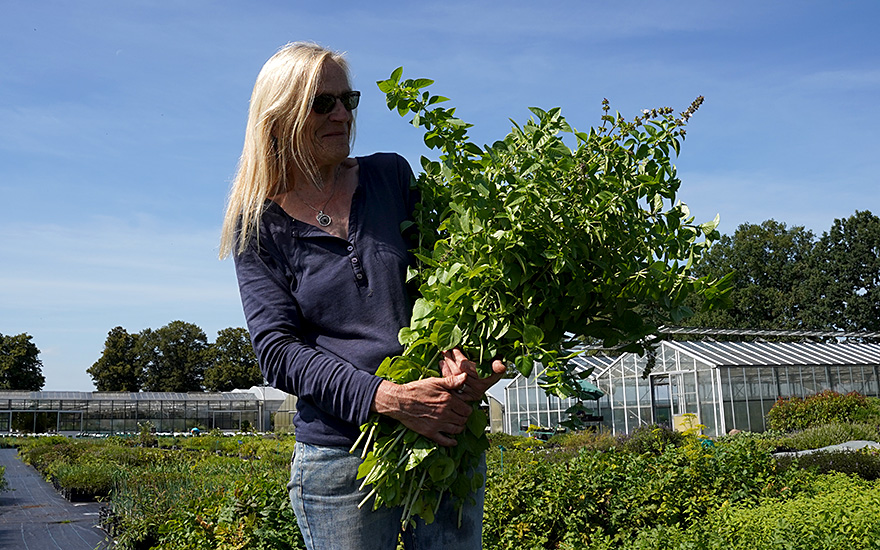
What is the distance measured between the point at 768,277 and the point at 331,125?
52.7 metres

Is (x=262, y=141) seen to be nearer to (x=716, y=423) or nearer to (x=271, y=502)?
(x=271, y=502)

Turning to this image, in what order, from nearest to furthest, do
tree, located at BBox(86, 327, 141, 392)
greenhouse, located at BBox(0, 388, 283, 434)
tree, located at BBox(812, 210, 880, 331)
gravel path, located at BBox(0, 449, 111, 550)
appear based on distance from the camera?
gravel path, located at BBox(0, 449, 111, 550) → greenhouse, located at BBox(0, 388, 283, 434) → tree, located at BBox(812, 210, 880, 331) → tree, located at BBox(86, 327, 141, 392)

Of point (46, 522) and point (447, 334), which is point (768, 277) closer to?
point (46, 522)

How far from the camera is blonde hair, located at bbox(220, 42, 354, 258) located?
1.63 meters

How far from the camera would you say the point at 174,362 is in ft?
198

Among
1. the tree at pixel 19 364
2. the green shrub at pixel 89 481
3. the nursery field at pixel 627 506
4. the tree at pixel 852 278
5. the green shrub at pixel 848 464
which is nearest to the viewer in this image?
the nursery field at pixel 627 506

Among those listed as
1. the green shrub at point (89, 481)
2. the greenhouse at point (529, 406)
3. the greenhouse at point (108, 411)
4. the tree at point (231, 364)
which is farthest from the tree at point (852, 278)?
the green shrub at point (89, 481)

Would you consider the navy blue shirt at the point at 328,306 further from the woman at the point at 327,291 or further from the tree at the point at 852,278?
the tree at the point at 852,278

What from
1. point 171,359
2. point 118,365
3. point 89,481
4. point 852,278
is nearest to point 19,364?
point 118,365

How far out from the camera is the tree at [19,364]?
54.8m

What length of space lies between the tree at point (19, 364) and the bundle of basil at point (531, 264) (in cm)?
6241

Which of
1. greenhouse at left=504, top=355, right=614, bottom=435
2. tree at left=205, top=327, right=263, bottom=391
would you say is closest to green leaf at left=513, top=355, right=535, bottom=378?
greenhouse at left=504, top=355, right=614, bottom=435

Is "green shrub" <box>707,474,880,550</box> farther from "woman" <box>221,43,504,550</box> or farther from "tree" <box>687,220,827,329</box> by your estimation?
"tree" <box>687,220,827,329</box>

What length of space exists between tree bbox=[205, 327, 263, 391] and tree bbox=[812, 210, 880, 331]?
41.3 metres
